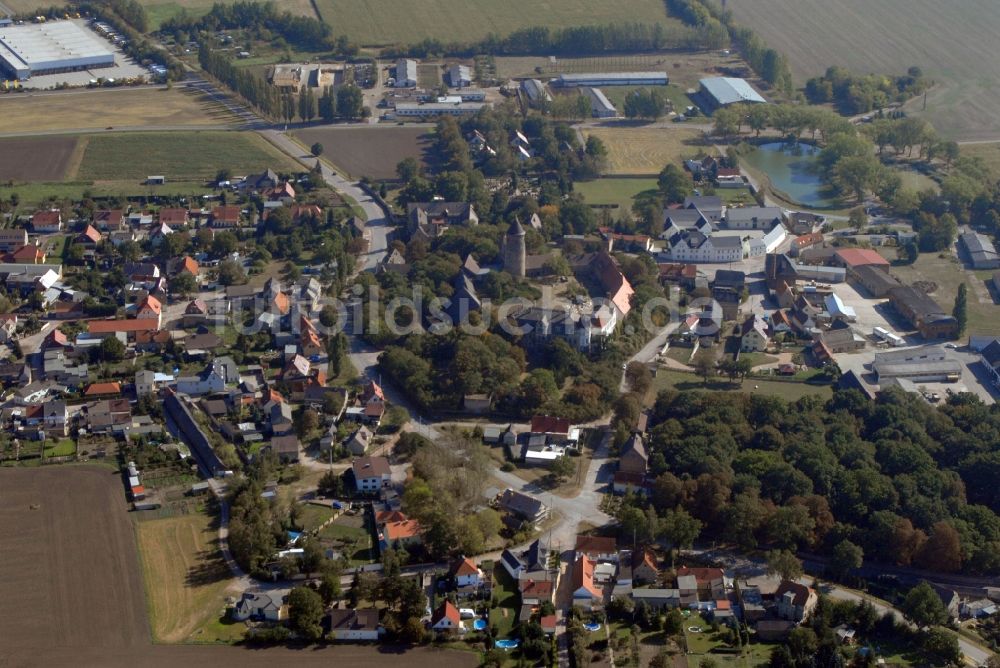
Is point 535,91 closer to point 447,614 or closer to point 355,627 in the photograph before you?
point 447,614

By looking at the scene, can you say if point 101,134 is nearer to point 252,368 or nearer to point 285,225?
point 285,225

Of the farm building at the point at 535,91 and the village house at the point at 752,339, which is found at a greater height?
the farm building at the point at 535,91

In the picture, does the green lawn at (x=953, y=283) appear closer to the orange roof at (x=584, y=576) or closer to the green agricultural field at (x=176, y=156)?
the orange roof at (x=584, y=576)

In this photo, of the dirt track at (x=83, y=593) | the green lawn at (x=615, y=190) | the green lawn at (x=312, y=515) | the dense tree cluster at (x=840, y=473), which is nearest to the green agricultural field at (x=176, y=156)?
the green lawn at (x=615, y=190)

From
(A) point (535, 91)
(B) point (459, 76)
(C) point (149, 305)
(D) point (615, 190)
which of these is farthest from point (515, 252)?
(B) point (459, 76)

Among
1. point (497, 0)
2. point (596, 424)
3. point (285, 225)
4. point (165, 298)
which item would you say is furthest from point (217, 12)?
point (596, 424)

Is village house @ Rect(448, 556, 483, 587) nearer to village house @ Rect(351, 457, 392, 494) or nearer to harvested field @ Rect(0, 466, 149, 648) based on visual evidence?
village house @ Rect(351, 457, 392, 494)
